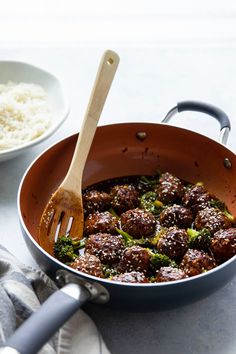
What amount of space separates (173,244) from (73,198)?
0.31 metres

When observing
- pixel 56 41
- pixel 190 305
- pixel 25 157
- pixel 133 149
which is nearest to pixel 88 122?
pixel 133 149

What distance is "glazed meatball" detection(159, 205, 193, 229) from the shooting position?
5.44ft

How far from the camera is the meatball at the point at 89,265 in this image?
1429 millimetres

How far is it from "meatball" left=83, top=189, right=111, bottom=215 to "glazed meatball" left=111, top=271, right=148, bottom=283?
1.09ft

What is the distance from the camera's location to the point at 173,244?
154cm

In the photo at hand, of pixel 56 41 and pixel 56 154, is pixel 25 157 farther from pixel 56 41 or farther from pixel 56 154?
pixel 56 41

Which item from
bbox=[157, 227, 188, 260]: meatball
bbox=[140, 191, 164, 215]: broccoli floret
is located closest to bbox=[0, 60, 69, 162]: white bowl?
bbox=[140, 191, 164, 215]: broccoli floret

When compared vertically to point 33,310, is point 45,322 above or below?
above

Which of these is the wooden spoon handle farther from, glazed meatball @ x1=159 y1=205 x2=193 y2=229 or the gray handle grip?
the gray handle grip

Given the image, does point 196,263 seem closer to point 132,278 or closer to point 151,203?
point 132,278

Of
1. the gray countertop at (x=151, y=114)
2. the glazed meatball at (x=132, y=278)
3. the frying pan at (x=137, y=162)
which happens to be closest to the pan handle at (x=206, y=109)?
the frying pan at (x=137, y=162)

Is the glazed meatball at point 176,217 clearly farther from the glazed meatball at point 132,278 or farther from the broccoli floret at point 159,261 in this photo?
the glazed meatball at point 132,278

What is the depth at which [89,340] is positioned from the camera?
137cm

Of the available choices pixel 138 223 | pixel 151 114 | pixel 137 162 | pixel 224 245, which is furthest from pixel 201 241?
pixel 151 114
